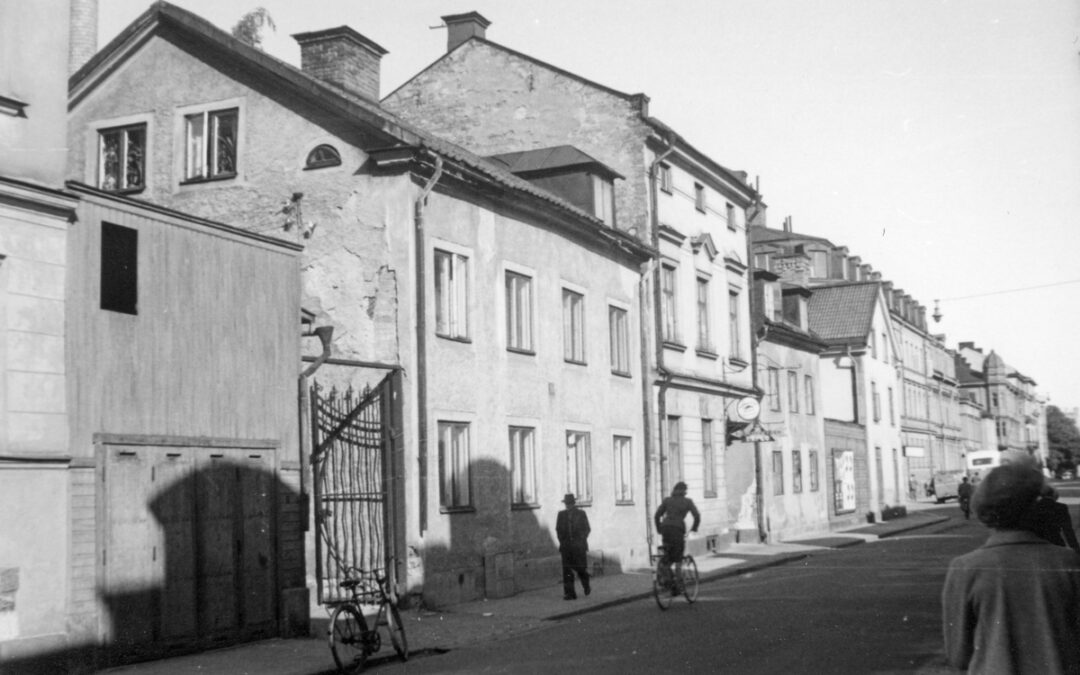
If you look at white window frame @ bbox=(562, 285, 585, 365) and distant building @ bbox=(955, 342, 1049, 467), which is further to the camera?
distant building @ bbox=(955, 342, 1049, 467)

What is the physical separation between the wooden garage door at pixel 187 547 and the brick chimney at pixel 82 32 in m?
12.1

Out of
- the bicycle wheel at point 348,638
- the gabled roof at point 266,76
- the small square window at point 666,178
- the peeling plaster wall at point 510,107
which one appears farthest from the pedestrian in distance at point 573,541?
the small square window at point 666,178

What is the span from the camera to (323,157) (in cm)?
1867

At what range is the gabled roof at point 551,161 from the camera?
25625 millimetres

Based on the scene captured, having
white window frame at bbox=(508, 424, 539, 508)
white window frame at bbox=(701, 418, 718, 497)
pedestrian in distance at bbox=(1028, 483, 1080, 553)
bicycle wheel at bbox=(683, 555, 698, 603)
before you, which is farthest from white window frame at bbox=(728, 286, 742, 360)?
pedestrian in distance at bbox=(1028, 483, 1080, 553)

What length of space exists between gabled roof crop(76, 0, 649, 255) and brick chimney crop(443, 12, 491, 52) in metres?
9.00

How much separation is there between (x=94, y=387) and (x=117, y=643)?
2.51 metres

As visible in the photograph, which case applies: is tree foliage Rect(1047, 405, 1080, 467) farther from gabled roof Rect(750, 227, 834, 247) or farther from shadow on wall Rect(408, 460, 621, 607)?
shadow on wall Rect(408, 460, 621, 607)

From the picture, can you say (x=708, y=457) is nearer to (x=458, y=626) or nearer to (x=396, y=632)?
(x=458, y=626)

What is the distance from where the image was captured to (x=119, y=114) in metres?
20.4

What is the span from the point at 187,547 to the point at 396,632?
248 centimetres

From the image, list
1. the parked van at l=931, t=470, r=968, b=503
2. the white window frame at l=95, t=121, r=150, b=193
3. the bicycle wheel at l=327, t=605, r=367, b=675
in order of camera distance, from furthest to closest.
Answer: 1. the parked van at l=931, t=470, r=968, b=503
2. the white window frame at l=95, t=121, r=150, b=193
3. the bicycle wheel at l=327, t=605, r=367, b=675

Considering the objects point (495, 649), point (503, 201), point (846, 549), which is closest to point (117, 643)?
point (495, 649)

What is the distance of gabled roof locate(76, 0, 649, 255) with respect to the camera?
59.2ft
